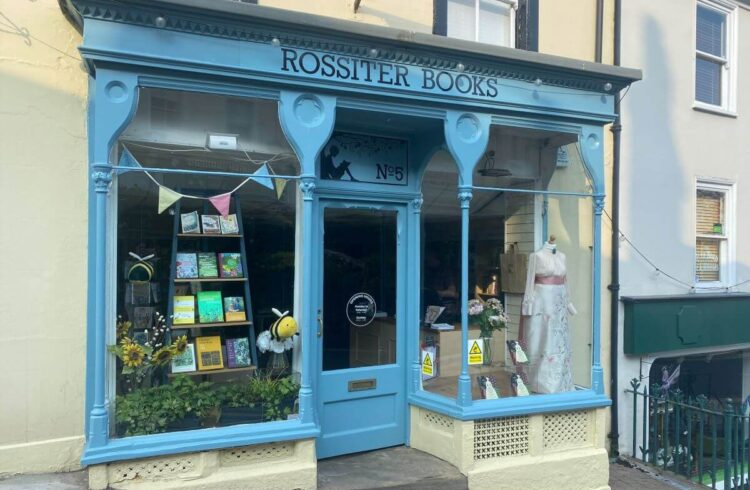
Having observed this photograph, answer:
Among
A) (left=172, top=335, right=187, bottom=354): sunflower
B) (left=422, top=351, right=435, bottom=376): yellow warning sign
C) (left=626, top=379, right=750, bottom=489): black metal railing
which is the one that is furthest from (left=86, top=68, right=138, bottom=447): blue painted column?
(left=626, top=379, right=750, bottom=489): black metal railing

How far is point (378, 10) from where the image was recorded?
5781mm

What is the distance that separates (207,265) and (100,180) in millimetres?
1246

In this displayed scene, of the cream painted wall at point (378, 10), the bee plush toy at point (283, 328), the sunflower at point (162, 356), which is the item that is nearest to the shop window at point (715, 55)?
the cream painted wall at point (378, 10)

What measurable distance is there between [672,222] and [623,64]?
80.0 inches

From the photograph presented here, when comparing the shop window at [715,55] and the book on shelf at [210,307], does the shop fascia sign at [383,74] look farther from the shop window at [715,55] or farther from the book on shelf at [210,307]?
the shop window at [715,55]

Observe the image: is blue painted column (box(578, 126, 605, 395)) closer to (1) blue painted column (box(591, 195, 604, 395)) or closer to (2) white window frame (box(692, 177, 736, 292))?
(1) blue painted column (box(591, 195, 604, 395))

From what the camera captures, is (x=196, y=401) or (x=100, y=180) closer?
(x=100, y=180)

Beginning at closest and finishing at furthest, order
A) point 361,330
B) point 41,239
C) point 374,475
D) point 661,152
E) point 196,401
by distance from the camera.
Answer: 1. point 41,239
2. point 196,401
3. point 374,475
4. point 361,330
5. point 661,152

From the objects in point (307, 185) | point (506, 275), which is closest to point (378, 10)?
point (307, 185)

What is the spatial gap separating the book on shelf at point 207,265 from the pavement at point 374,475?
1.74m

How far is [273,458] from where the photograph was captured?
4605 millimetres

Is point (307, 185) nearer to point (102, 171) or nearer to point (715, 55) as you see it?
point (102, 171)

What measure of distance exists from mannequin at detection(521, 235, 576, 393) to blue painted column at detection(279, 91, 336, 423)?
8.09ft

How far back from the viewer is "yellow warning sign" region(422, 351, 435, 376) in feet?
19.4
